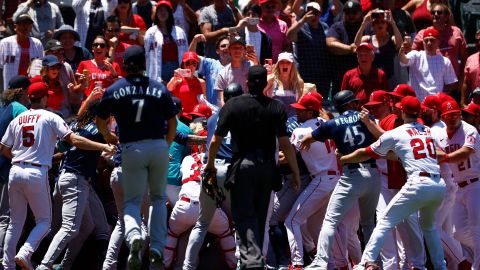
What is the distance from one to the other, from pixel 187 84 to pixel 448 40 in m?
4.07

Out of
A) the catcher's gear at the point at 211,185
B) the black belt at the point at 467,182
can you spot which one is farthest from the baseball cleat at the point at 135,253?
the black belt at the point at 467,182

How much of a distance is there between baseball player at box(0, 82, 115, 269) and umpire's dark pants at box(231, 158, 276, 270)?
2.50 metres

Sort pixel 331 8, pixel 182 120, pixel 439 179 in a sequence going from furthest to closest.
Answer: pixel 331 8 < pixel 182 120 < pixel 439 179

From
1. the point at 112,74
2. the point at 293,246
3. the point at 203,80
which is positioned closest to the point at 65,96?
the point at 112,74

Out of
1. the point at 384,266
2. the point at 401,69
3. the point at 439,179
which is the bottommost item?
the point at 384,266

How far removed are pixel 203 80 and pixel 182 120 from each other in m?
1.70

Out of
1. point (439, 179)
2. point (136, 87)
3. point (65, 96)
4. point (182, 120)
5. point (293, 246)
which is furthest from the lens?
point (65, 96)

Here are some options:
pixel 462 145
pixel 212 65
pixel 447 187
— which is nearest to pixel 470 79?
pixel 462 145

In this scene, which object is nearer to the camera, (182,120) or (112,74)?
(182,120)

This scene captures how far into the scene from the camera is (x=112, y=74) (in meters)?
16.6

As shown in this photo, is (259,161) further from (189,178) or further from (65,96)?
(65,96)

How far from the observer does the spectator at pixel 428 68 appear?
54.9 feet

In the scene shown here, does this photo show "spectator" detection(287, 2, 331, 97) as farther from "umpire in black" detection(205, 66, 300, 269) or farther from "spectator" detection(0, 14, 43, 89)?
"umpire in black" detection(205, 66, 300, 269)

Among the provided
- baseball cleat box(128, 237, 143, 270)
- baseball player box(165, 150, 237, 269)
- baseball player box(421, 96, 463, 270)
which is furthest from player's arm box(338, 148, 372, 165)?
baseball cleat box(128, 237, 143, 270)
